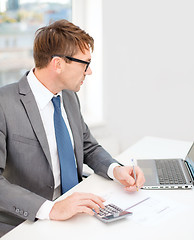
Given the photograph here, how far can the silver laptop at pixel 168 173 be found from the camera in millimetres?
1581

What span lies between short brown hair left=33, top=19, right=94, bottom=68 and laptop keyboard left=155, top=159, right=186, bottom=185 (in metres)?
0.70

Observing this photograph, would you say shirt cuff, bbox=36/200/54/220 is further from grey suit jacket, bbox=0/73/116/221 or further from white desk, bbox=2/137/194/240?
grey suit jacket, bbox=0/73/116/221

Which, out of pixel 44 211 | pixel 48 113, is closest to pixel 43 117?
pixel 48 113

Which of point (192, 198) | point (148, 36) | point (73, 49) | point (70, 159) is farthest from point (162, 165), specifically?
point (148, 36)

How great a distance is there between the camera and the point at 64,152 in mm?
1694

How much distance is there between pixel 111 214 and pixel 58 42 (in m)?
0.82

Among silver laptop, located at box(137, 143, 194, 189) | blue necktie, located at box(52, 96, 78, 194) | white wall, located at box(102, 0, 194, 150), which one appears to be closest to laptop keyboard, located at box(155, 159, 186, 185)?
silver laptop, located at box(137, 143, 194, 189)

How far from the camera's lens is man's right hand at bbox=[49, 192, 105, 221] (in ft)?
4.12

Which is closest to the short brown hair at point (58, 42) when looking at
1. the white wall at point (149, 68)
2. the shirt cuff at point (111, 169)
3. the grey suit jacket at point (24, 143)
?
the grey suit jacket at point (24, 143)

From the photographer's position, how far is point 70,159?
5.67 feet

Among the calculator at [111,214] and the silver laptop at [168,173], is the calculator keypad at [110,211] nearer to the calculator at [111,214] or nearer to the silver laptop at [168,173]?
the calculator at [111,214]

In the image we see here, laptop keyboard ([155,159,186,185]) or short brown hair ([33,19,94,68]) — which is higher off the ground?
short brown hair ([33,19,94,68])

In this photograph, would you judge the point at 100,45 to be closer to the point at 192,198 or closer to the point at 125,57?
the point at 125,57

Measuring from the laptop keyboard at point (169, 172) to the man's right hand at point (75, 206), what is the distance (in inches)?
17.0
